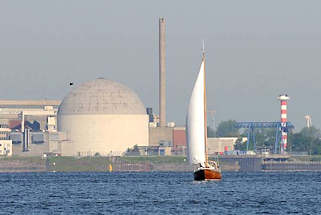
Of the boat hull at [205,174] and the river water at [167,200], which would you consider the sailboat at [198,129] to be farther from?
the river water at [167,200]

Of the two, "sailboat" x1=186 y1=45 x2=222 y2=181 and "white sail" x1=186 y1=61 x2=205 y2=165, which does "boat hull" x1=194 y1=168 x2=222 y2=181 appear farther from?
"white sail" x1=186 y1=61 x2=205 y2=165

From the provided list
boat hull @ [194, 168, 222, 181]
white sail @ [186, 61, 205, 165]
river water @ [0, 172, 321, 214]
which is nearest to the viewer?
river water @ [0, 172, 321, 214]

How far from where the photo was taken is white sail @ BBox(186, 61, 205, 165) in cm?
14475

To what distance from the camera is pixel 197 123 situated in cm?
14575

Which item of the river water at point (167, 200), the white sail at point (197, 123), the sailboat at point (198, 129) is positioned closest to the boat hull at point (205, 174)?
the sailboat at point (198, 129)

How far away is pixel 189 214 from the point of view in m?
94.4

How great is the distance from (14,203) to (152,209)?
51.8 feet

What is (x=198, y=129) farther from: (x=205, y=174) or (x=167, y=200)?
(x=167, y=200)

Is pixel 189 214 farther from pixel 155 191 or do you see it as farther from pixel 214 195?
pixel 155 191

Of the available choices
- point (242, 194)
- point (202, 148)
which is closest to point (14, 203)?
point (242, 194)

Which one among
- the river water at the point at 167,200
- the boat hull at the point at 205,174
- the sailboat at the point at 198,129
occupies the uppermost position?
the sailboat at the point at 198,129

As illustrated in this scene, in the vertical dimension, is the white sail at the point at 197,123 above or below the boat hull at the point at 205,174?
above

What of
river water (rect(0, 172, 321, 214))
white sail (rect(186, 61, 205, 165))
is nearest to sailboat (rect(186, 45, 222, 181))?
white sail (rect(186, 61, 205, 165))

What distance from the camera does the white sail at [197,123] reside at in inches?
5699
